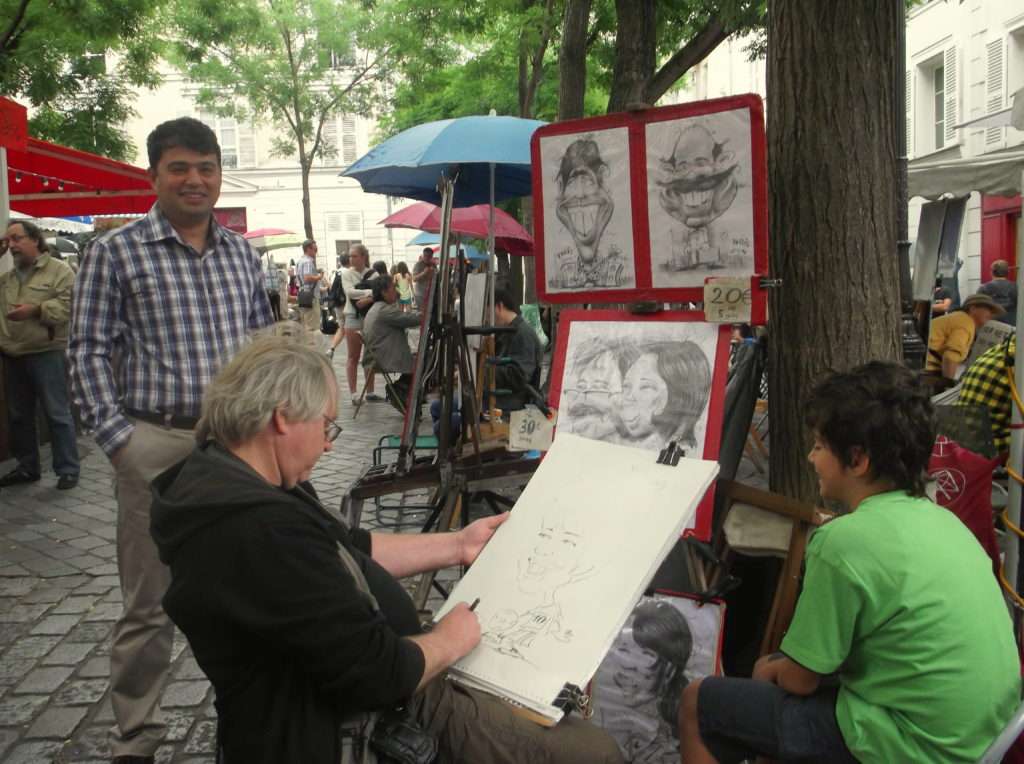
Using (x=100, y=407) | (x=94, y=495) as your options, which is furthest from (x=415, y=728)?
(x=94, y=495)

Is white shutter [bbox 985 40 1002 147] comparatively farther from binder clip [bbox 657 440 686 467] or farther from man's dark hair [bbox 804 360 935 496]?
binder clip [bbox 657 440 686 467]

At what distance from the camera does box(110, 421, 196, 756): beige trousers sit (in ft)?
8.54

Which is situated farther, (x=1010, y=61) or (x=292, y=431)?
(x=1010, y=61)

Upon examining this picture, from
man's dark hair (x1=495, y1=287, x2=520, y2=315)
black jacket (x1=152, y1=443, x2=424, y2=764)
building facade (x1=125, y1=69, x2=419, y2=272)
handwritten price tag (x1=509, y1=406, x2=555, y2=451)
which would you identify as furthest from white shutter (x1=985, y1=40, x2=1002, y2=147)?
building facade (x1=125, y1=69, x2=419, y2=272)

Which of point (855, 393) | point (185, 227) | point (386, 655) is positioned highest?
point (185, 227)

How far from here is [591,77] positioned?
46.6 feet

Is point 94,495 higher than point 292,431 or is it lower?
lower

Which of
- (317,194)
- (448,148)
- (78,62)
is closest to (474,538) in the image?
(448,148)

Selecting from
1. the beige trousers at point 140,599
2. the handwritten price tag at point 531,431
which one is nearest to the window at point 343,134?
the handwritten price tag at point 531,431

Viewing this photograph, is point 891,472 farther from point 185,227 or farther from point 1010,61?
point 1010,61

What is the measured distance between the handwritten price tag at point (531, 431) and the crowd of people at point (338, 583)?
2.51 ft

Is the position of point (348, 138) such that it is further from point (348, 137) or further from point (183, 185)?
point (183, 185)

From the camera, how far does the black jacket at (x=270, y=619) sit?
1537 mm

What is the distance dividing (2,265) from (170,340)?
14.5ft
